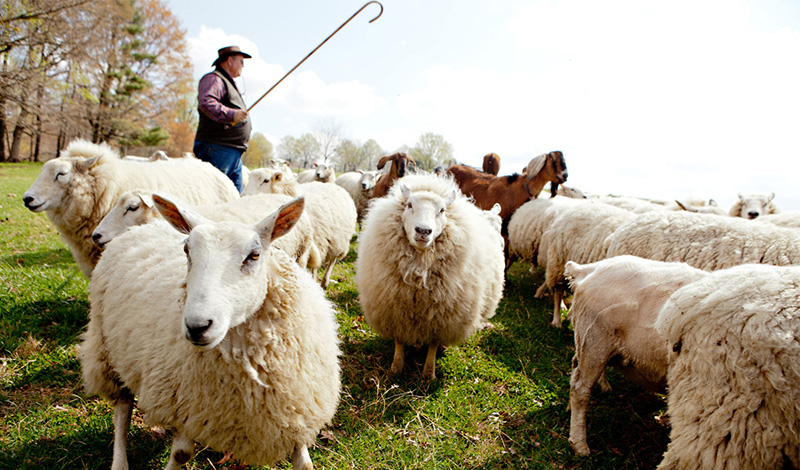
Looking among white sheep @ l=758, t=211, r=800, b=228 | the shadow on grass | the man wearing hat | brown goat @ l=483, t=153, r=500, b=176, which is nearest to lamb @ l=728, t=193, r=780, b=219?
white sheep @ l=758, t=211, r=800, b=228

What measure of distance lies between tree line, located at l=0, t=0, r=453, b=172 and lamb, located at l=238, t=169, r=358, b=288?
12013 millimetres

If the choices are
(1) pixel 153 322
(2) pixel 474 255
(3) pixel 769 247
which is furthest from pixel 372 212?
(3) pixel 769 247

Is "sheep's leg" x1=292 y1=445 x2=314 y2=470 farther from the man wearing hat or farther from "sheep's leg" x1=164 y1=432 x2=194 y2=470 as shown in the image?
the man wearing hat

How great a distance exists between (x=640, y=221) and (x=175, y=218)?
16.0ft

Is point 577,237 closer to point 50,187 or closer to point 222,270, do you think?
point 222,270

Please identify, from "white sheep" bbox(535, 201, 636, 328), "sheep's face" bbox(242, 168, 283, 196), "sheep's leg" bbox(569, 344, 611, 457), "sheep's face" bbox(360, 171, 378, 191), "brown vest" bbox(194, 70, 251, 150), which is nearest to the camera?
"sheep's leg" bbox(569, 344, 611, 457)

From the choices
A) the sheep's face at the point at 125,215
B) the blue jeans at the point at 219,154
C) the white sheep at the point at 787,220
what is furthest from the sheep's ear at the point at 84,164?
the white sheep at the point at 787,220

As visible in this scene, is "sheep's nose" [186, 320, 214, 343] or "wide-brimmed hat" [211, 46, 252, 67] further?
"wide-brimmed hat" [211, 46, 252, 67]

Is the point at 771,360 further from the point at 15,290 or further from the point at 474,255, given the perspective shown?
the point at 15,290

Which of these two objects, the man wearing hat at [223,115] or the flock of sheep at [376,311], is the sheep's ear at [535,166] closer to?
the flock of sheep at [376,311]

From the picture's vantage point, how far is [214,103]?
5277mm

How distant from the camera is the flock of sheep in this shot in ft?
6.33

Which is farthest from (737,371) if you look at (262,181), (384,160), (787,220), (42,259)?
(384,160)

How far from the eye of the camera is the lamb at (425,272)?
400 centimetres
